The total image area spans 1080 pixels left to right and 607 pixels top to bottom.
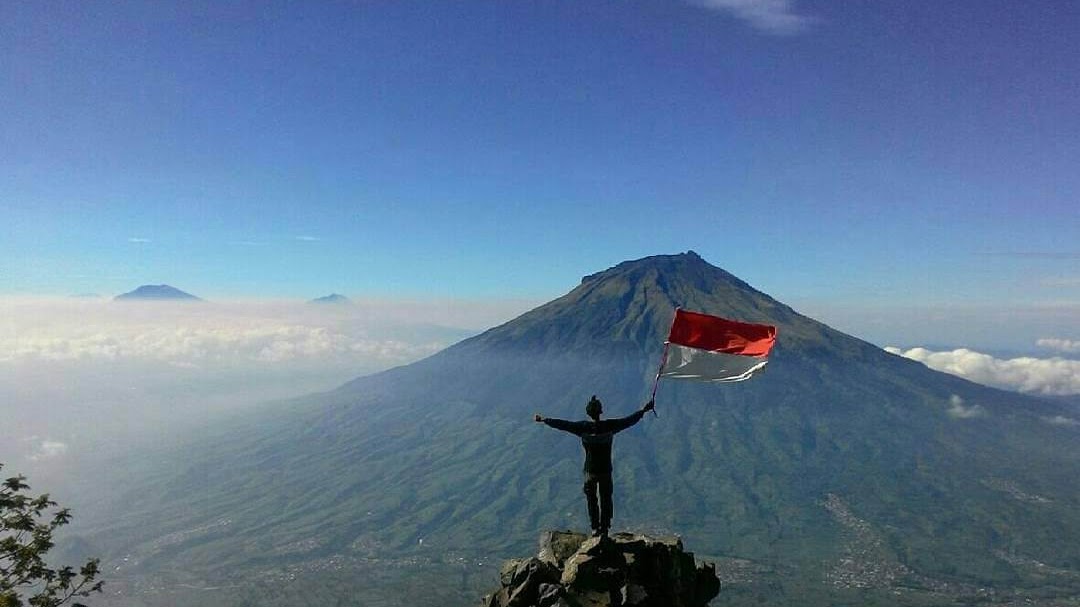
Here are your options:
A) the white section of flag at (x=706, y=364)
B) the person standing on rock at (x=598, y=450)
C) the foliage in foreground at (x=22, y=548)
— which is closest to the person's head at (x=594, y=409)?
the person standing on rock at (x=598, y=450)

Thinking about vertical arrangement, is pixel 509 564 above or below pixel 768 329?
below

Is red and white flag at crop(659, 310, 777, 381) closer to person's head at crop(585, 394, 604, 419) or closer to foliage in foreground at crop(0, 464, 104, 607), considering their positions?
person's head at crop(585, 394, 604, 419)

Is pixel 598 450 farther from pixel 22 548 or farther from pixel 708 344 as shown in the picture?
pixel 22 548

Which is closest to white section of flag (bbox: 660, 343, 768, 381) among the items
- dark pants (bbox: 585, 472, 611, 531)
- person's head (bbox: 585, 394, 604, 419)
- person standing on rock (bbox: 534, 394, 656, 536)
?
person standing on rock (bbox: 534, 394, 656, 536)

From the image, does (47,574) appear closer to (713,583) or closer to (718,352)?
(713,583)

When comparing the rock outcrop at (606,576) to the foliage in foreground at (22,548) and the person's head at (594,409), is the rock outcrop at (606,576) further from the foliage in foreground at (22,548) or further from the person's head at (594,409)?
the foliage in foreground at (22,548)

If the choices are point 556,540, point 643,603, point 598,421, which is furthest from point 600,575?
point 598,421

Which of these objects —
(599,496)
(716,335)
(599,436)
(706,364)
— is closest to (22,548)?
(599,496)
